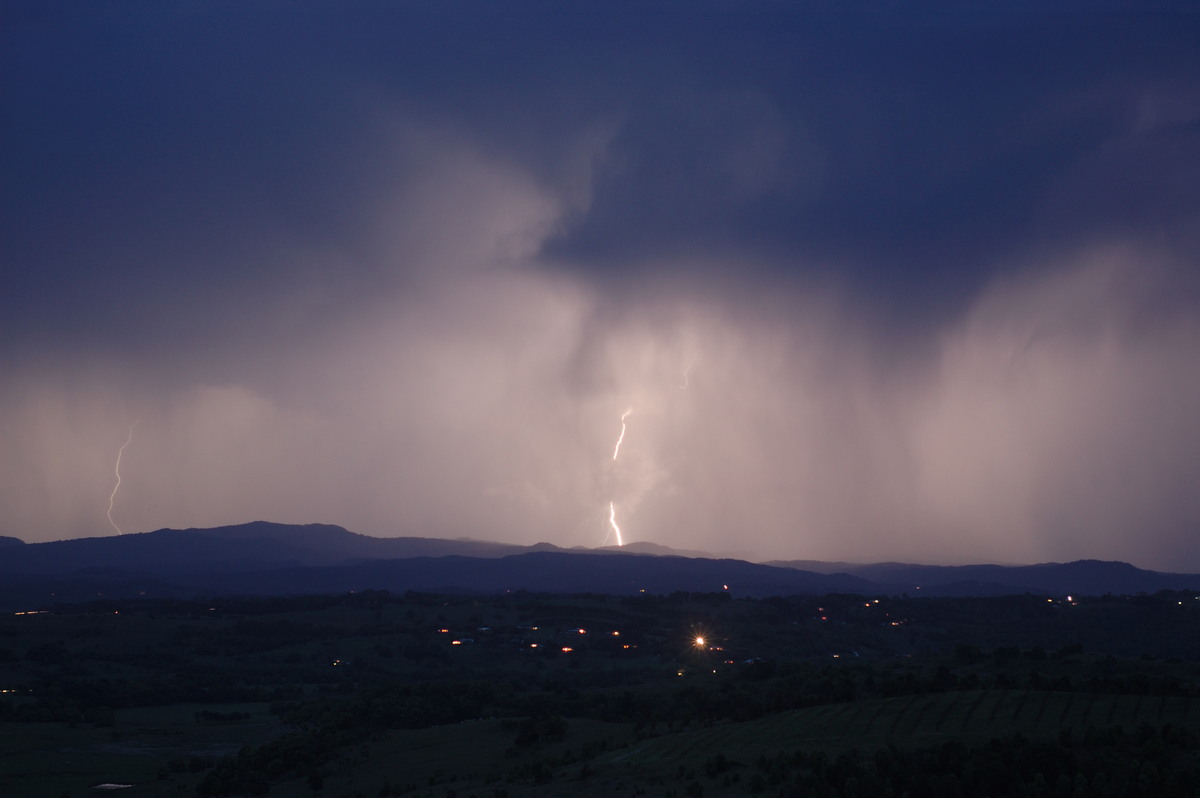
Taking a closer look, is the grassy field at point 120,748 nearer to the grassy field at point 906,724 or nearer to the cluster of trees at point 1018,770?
the grassy field at point 906,724

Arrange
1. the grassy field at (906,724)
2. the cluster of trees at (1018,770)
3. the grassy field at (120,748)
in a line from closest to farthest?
the cluster of trees at (1018,770), the grassy field at (906,724), the grassy field at (120,748)

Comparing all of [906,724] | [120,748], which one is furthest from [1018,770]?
[120,748]

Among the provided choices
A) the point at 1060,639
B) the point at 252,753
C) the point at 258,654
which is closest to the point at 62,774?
the point at 252,753

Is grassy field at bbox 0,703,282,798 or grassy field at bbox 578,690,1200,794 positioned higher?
grassy field at bbox 578,690,1200,794

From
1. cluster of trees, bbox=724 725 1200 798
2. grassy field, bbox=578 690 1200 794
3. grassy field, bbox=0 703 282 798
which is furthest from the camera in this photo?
grassy field, bbox=0 703 282 798

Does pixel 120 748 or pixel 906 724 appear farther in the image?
pixel 120 748

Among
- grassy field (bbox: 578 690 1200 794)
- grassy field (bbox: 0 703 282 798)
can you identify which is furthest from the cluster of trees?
grassy field (bbox: 0 703 282 798)

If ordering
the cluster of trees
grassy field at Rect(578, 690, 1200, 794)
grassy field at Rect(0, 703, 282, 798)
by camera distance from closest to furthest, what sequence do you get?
the cluster of trees → grassy field at Rect(578, 690, 1200, 794) → grassy field at Rect(0, 703, 282, 798)

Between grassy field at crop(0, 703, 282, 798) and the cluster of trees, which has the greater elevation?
the cluster of trees

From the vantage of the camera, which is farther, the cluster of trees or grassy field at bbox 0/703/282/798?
grassy field at bbox 0/703/282/798

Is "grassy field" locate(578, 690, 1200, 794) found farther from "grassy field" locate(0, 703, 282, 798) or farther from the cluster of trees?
"grassy field" locate(0, 703, 282, 798)

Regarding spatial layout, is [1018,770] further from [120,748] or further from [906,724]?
[120,748]

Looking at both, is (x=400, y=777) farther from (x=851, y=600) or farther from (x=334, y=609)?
(x=851, y=600)

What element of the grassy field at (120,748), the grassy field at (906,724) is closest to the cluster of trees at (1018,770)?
the grassy field at (906,724)
